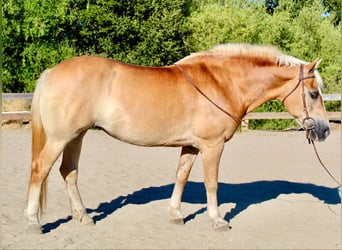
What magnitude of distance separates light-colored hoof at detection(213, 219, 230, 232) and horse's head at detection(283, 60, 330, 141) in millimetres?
1250

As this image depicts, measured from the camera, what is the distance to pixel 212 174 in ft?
14.0

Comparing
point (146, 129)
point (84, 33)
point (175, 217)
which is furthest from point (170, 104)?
point (84, 33)

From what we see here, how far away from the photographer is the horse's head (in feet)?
14.1

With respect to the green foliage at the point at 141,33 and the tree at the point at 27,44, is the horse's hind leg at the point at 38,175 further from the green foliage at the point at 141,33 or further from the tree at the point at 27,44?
the tree at the point at 27,44

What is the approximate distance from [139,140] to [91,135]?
291 inches

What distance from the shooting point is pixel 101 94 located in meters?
3.95

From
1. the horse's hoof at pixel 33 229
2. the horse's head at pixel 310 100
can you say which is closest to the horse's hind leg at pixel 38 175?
the horse's hoof at pixel 33 229

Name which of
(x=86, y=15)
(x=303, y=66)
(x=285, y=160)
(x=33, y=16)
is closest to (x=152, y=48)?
(x=86, y=15)

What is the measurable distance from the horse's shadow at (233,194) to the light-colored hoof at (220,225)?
414 mm

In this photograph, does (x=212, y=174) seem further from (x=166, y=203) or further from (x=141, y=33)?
(x=141, y=33)

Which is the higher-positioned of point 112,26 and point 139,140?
point 139,140

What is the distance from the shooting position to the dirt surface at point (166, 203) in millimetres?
3910

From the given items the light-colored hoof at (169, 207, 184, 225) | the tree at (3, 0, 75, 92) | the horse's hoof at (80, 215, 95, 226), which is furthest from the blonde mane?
the tree at (3, 0, 75, 92)

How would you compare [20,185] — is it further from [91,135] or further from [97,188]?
[91,135]
